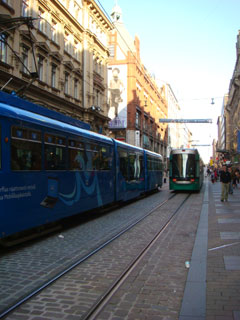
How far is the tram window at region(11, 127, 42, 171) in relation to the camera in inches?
290

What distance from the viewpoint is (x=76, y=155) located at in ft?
34.7

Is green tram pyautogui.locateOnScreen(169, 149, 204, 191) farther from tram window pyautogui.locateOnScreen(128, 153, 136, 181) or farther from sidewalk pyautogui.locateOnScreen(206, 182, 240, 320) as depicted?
sidewalk pyautogui.locateOnScreen(206, 182, 240, 320)

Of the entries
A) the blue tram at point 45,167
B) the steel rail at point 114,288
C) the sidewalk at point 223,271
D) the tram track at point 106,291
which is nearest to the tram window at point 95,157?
the blue tram at point 45,167

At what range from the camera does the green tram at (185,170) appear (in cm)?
2416

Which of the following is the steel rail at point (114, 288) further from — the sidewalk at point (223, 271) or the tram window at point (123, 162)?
the tram window at point (123, 162)

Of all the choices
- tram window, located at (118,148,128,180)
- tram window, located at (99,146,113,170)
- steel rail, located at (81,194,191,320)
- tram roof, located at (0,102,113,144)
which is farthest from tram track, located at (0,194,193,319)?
tram window, located at (118,148,128,180)

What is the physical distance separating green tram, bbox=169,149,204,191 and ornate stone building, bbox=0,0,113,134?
5.70 meters

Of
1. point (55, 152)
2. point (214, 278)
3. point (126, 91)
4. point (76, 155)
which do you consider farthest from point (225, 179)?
point (126, 91)

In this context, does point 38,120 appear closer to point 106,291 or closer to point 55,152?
point 55,152

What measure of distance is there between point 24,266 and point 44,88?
19.3 m

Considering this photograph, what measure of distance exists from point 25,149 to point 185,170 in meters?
17.6

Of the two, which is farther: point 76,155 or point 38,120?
point 76,155

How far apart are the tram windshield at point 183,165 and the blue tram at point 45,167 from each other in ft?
35.5

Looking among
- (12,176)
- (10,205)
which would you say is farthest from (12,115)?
(10,205)
